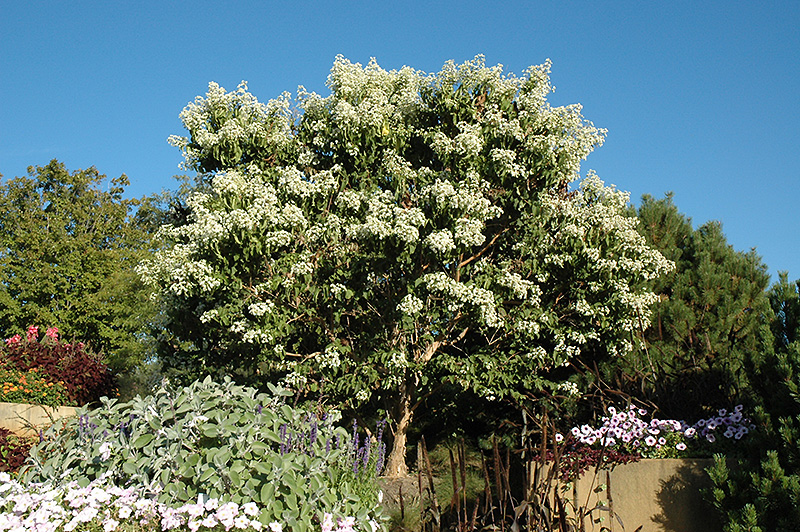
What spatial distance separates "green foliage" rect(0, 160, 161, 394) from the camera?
22484mm

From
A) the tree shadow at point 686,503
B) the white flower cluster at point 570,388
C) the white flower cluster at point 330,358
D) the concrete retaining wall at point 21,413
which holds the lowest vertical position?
the tree shadow at point 686,503

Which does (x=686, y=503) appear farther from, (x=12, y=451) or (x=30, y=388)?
(x=30, y=388)

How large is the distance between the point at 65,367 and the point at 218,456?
933cm

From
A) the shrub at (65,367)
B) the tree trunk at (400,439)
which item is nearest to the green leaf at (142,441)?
the tree trunk at (400,439)

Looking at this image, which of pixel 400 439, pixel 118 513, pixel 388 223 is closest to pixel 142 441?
pixel 118 513

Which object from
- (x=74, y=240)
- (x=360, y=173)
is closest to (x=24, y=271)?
(x=74, y=240)

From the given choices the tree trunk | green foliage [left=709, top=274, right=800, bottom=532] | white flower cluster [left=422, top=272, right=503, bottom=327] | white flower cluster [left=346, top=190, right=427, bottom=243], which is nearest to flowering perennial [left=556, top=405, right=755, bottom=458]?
green foliage [left=709, top=274, right=800, bottom=532]

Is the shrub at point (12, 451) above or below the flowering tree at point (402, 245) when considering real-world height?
below

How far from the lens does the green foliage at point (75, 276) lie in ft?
73.8

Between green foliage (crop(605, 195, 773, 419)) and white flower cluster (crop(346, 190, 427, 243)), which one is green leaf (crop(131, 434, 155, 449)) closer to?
white flower cluster (crop(346, 190, 427, 243))

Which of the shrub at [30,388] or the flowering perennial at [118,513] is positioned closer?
the flowering perennial at [118,513]

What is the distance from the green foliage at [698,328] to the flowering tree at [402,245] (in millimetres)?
442

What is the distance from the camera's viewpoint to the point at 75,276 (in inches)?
960

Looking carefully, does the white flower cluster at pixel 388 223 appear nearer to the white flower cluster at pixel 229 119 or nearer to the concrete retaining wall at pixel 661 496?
the white flower cluster at pixel 229 119
